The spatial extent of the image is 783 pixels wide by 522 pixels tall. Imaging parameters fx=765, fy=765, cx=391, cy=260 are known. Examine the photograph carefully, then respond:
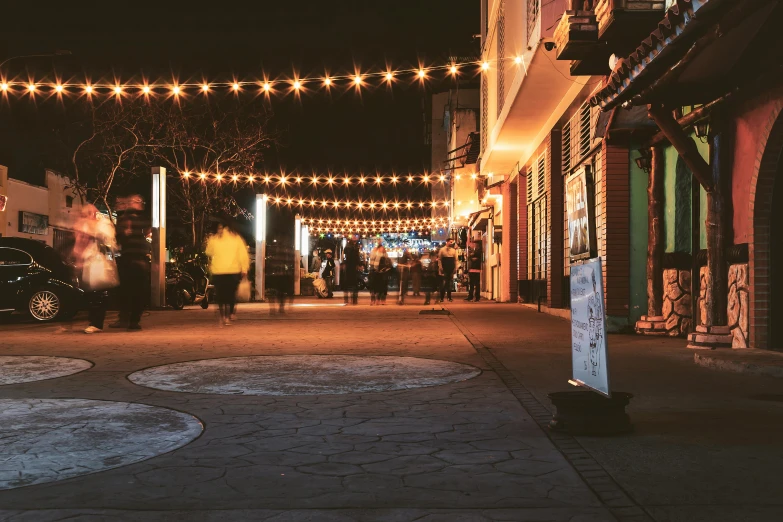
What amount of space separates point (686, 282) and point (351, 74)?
831 centimetres

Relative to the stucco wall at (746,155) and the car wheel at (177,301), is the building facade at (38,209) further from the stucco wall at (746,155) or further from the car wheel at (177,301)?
the stucco wall at (746,155)

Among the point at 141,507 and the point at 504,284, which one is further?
the point at 504,284

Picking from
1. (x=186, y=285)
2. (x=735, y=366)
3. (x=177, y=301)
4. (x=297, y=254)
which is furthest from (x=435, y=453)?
(x=297, y=254)

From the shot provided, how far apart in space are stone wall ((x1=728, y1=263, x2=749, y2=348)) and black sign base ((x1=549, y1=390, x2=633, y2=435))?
4.86 metres

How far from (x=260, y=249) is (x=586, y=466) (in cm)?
2355

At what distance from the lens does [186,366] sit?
8.45m

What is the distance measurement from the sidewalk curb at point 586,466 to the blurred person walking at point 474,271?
1925 centimetres

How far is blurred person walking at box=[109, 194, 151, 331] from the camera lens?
40.9ft

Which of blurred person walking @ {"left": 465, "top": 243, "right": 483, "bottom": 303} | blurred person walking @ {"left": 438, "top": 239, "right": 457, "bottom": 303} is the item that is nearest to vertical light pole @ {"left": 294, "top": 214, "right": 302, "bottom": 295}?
blurred person walking @ {"left": 465, "top": 243, "right": 483, "bottom": 303}

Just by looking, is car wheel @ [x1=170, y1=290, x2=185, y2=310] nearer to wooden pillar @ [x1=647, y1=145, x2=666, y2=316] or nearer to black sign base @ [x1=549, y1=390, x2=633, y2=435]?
wooden pillar @ [x1=647, y1=145, x2=666, y2=316]

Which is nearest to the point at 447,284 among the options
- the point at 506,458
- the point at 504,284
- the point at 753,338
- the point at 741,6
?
the point at 504,284

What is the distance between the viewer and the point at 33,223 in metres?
39.0

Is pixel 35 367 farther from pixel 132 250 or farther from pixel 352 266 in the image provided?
pixel 352 266

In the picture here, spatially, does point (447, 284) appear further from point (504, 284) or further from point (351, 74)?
point (351, 74)
